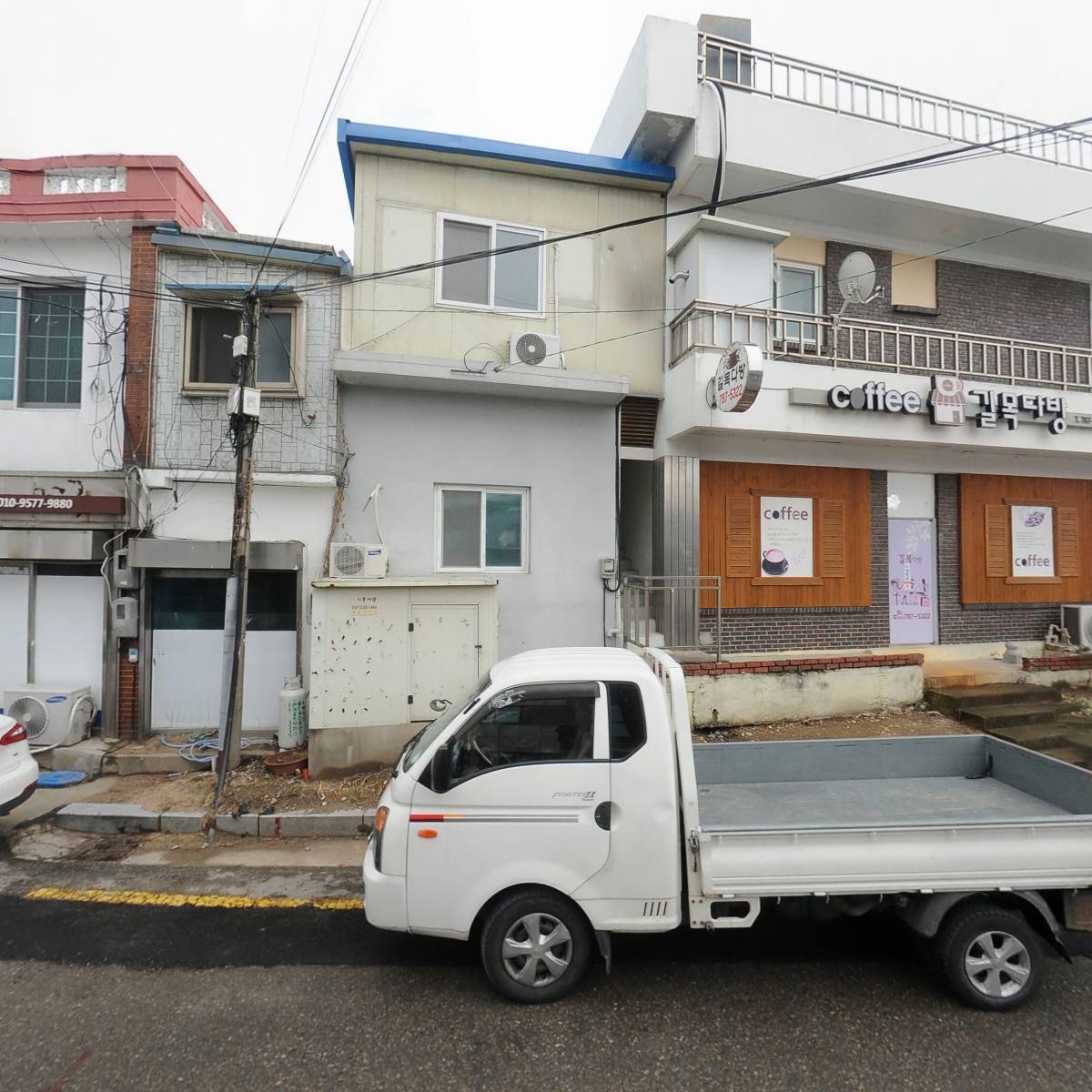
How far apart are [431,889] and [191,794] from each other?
4.36 m

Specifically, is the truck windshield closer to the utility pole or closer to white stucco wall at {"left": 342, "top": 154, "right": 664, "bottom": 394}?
the utility pole

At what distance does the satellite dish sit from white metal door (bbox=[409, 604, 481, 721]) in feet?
23.2

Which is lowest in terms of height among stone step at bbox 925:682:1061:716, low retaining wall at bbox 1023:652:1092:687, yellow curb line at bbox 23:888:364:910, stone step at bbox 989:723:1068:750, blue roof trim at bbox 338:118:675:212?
yellow curb line at bbox 23:888:364:910

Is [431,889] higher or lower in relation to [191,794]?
higher

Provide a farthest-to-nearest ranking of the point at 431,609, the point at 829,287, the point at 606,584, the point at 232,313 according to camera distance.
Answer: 1. the point at 829,287
2. the point at 606,584
3. the point at 232,313
4. the point at 431,609

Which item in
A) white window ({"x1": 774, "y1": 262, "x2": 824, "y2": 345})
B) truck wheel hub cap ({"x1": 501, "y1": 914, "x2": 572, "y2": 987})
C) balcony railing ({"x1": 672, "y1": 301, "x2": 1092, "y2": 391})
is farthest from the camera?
white window ({"x1": 774, "y1": 262, "x2": 824, "y2": 345})

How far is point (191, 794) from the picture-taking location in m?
6.36

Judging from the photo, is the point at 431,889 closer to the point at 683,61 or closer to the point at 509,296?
the point at 509,296

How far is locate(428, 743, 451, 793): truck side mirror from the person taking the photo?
336 cm

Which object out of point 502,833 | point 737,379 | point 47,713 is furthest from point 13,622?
point 737,379

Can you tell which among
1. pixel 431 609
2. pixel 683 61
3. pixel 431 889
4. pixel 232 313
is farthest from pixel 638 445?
pixel 431 889

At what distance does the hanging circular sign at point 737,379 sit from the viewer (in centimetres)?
697

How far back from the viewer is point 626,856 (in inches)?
130

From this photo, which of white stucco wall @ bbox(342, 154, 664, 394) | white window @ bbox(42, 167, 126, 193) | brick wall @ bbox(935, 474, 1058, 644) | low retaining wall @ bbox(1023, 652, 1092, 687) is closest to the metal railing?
white stucco wall @ bbox(342, 154, 664, 394)
